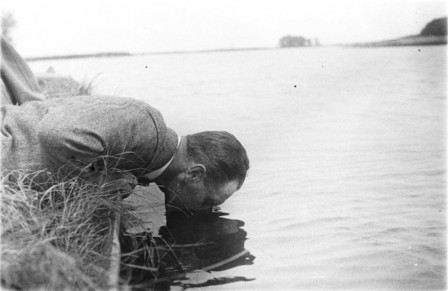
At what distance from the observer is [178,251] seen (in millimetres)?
2863

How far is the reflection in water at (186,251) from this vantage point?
2.46 m

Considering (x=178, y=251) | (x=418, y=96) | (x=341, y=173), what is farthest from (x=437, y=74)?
(x=178, y=251)

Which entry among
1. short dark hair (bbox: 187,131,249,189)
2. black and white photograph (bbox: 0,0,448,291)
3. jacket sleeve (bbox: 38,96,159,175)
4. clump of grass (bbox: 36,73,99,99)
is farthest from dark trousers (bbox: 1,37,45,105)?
clump of grass (bbox: 36,73,99,99)

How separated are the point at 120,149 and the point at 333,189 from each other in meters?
2.06

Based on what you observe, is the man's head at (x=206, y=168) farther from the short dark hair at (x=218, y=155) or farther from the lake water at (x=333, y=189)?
the lake water at (x=333, y=189)

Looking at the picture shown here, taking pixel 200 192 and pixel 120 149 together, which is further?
pixel 200 192

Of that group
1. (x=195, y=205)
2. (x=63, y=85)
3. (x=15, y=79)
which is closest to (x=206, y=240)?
(x=195, y=205)

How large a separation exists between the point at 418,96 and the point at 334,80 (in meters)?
2.73

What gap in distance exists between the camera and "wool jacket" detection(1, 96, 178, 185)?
2510 mm

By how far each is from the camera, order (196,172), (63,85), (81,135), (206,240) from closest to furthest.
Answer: (81,135), (196,172), (206,240), (63,85)

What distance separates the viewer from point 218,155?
9.72ft

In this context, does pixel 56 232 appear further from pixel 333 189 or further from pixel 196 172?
pixel 333 189

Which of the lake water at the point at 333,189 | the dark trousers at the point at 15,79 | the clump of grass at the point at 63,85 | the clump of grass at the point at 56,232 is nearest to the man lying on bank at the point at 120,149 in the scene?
the clump of grass at the point at 56,232

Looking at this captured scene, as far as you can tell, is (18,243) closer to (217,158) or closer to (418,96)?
(217,158)
